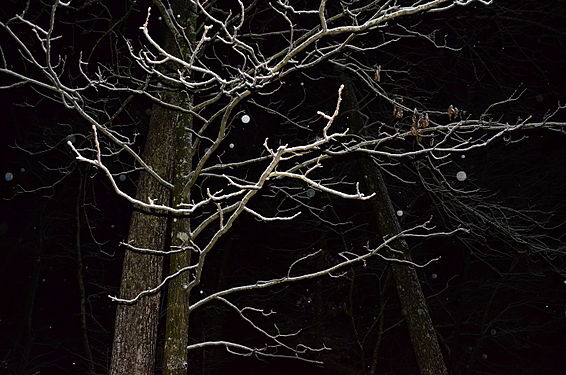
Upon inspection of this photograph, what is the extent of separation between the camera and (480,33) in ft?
23.1

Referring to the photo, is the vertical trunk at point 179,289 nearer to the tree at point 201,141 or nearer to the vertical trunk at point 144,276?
the tree at point 201,141

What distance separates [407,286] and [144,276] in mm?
3704

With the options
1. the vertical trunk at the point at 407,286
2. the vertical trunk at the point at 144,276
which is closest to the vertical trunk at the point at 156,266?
the vertical trunk at the point at 144,276

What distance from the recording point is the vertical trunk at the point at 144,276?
4.56 metres

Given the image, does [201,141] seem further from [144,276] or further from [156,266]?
[144,276]

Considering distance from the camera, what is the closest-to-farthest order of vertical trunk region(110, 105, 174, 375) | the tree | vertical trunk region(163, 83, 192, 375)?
1. the tree
2. vertical trunk region(163, 83, 192, 375)
3. vertical trunk region(110, 105, 174, 375)

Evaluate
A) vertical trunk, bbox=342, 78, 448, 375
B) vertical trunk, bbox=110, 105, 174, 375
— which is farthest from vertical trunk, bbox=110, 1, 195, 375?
vertical trunk, bbox=342, 78, 448, 375

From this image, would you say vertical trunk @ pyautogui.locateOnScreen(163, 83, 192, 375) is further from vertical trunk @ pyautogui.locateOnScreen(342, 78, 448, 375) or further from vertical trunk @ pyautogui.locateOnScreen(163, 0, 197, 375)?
vertical trunk @ pyautogui.locateOnScreen(342, 78, 448, 375)

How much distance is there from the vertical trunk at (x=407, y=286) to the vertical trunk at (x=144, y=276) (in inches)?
103

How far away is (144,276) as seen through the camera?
4.74 m

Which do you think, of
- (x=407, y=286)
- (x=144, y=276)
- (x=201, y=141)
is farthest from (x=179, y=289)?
(x=407, y=286)

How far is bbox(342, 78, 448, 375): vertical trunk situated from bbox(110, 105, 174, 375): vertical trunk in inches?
103

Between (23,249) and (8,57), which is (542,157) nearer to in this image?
(8,57)

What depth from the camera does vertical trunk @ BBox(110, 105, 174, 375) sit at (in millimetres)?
4562
